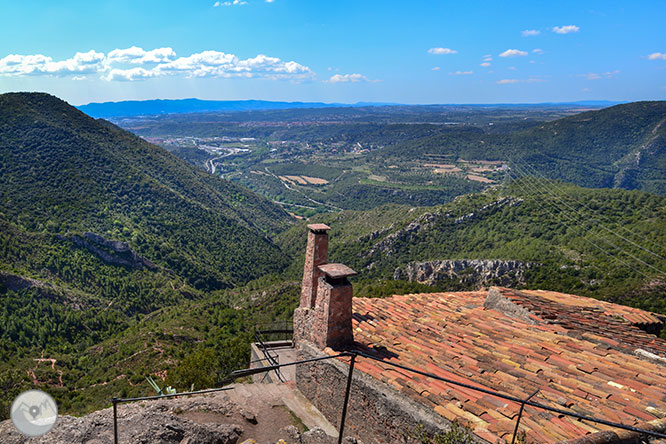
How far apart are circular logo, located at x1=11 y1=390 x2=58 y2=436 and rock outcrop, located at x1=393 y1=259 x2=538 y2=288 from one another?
3698 centimetres

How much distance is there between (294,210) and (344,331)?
429ft

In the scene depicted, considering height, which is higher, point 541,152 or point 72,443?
point 541,152

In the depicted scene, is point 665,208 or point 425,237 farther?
point 425,237

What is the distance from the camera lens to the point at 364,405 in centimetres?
820

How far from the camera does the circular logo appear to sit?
7297 millimetres

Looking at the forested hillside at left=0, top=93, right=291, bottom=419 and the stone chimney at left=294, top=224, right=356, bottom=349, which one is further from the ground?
the stone chimney at left=294, top=224, right=356, bottom=349

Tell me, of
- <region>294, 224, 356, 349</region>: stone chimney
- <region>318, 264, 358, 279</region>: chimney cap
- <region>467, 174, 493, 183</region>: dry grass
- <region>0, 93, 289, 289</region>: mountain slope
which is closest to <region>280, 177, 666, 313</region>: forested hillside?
<region>0, 93, 289, 289</region>: mountain slope

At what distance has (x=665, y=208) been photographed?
44375 millimetres

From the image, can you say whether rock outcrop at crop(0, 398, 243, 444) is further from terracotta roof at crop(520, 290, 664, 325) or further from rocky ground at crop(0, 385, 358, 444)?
terracotta roof at crop(520, 290, 664, 325)

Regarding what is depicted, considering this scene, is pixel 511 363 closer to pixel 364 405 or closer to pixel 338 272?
pixel 364 405

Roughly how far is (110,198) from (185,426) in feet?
226

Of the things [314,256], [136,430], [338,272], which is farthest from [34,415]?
[314,256]

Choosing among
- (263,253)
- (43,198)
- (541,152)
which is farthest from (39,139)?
(541,152)

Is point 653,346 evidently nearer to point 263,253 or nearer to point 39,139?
point 263,253
